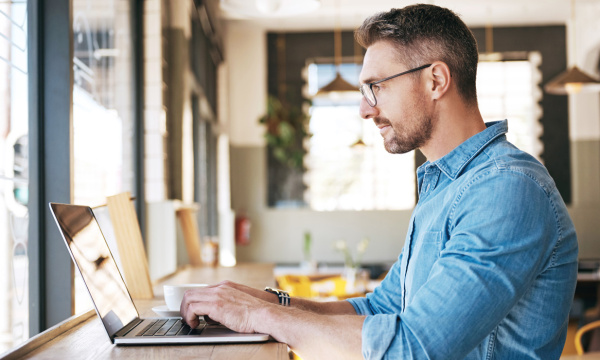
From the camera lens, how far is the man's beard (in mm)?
1467

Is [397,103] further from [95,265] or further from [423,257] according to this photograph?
[95,265]

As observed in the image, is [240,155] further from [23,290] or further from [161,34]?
[23,290]

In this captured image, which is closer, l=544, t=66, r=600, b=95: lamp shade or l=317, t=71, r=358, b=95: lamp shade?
l=544, t=66, r=600, b=95: lamp shade

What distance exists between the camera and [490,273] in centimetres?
111

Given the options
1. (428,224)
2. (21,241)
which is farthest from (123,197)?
(428,224)

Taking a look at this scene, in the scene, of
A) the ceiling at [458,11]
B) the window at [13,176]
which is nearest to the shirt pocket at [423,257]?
the window at [13,176]

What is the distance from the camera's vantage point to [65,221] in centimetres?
127

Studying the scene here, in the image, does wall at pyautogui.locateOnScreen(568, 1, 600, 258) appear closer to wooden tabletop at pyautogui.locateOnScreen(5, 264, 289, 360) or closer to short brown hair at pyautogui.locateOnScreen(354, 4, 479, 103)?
short brown hair at pyautogui.locateOnScreen(354, 4, 479, 103)

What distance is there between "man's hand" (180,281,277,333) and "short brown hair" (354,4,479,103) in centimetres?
66

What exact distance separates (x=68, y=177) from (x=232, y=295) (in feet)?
2.91

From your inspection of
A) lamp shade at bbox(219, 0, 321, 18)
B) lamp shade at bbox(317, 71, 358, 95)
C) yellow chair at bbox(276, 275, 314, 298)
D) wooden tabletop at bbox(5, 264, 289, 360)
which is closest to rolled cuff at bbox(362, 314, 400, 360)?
wooden tabletop at bbox(5, 264, 289, 360)

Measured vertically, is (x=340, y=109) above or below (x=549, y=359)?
above

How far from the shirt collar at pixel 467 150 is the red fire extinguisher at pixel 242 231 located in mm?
7199

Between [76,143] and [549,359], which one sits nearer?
[549,359]
